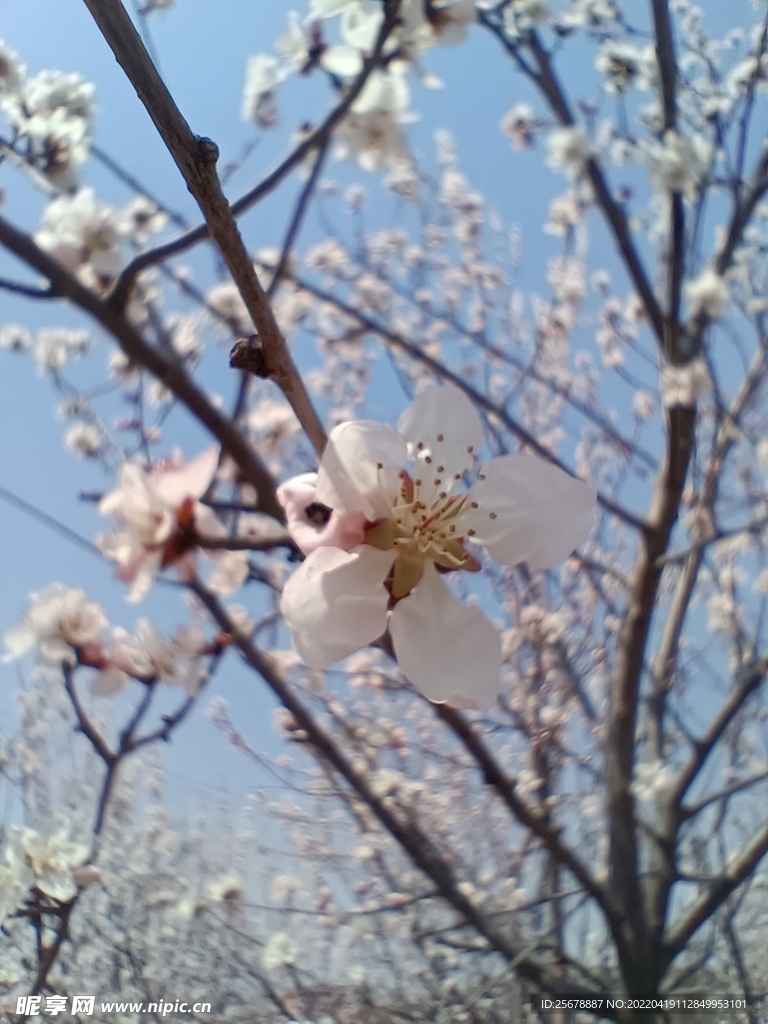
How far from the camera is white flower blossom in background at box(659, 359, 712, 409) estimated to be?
1.46m

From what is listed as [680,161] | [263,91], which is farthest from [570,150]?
[263,91]

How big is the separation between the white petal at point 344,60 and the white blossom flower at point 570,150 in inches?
25.1

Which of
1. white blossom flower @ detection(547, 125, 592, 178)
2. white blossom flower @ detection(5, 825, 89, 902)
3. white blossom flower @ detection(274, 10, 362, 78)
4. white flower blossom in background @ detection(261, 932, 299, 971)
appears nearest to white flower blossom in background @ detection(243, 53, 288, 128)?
white blossom flower @ detection(274, 10, 362, 78)

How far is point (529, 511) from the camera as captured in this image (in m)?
0.49

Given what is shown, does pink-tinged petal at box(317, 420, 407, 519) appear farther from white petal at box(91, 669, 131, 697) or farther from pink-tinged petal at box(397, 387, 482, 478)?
white petal at box(91, 669, 131, 697)

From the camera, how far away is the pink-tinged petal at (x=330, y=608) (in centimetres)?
45

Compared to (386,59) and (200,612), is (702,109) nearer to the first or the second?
(386,59)

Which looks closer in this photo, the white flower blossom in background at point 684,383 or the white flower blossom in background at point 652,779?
the white flower blossom in background at point 684,383

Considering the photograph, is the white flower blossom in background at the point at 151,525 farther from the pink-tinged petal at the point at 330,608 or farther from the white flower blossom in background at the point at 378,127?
the white flower blossom in background at the point at 378,127

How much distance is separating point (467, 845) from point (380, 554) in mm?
1905

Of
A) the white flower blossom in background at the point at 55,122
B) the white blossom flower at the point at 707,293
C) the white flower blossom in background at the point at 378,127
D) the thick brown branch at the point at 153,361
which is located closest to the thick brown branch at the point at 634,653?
the white blossom flower at the point at 707,293

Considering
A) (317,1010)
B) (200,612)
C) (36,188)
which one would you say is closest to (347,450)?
(200,612)

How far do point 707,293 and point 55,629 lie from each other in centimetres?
159

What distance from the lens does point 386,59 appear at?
1.09 metres
